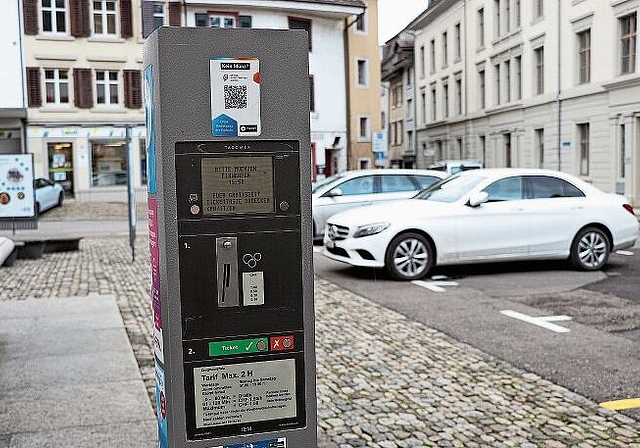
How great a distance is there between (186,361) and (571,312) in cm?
623

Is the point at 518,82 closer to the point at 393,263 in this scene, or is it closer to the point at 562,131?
the point at 562,131

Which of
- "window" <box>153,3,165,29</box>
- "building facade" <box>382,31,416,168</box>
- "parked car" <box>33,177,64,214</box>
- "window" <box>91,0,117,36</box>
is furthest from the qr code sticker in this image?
"building facade" <box>382,31,416,168</box>

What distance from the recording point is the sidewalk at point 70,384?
457 cm

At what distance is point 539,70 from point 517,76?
244 cm

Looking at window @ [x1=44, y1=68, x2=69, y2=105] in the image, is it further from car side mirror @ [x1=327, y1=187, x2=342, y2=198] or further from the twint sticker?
the twint sticker

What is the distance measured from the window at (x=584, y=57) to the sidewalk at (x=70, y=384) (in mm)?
27421

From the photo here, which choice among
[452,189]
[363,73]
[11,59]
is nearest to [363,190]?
[452,189]

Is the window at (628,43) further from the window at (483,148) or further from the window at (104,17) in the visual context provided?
Result: the window at (104,17)

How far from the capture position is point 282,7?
1549 inches

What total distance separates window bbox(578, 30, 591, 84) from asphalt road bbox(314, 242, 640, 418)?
20563 millimetres

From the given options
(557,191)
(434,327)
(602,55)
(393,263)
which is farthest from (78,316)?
(602,55)

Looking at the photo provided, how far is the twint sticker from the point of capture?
3.00 m

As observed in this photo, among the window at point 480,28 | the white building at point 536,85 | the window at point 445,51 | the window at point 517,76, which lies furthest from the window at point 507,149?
the window at point 445,51

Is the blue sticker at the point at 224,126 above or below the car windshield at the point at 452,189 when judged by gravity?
→ above
